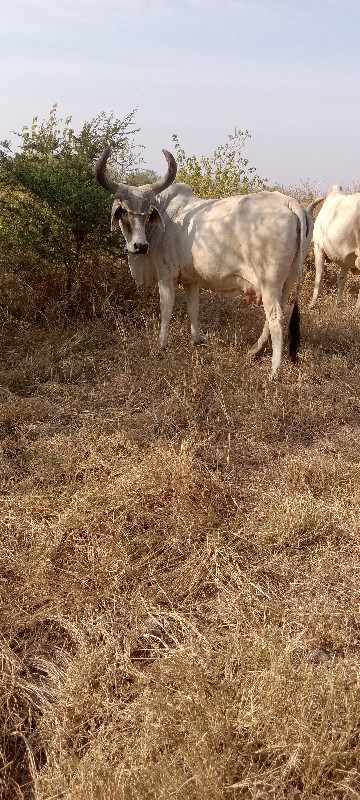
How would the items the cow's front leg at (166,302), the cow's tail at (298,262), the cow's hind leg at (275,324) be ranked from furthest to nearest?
the cow's front leg at (166,302) → the cow's hind leg at (275,324) → the cow's tail at (298,262)

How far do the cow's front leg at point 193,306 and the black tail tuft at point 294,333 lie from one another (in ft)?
3.40

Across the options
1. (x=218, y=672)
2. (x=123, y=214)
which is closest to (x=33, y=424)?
(x=123, y=214)

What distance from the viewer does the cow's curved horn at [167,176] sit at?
17.2 ft

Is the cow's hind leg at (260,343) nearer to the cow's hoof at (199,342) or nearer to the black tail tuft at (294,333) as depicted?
the black tail tuft at (294,333)

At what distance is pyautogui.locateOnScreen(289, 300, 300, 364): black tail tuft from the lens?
4969mm

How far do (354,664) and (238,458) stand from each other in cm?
166

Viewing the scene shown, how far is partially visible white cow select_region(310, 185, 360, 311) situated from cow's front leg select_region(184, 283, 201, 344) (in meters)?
1.85

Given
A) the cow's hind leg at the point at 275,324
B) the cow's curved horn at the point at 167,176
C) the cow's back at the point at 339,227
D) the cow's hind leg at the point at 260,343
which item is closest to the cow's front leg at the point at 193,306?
the cow's hind leg at the point at 260,343

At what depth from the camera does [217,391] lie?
4629 mm

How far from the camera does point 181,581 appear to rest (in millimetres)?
2865

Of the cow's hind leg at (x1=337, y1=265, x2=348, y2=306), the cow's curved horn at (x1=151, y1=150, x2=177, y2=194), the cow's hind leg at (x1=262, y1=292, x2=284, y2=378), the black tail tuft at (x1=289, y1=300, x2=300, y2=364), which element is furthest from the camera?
the cow's hind leg at (x1=337, y1=265, x2=348, y2=306)

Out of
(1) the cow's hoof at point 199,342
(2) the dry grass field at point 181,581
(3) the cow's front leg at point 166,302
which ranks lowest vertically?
(2) the dry grass field at point 181,581

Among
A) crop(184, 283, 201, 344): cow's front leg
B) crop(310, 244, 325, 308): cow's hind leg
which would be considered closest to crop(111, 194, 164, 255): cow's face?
crop(184, 283, 201, 344): cow's front leg

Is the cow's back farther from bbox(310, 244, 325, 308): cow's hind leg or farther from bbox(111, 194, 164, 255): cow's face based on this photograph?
bbox(111, 194, 164, 255): cow's face
